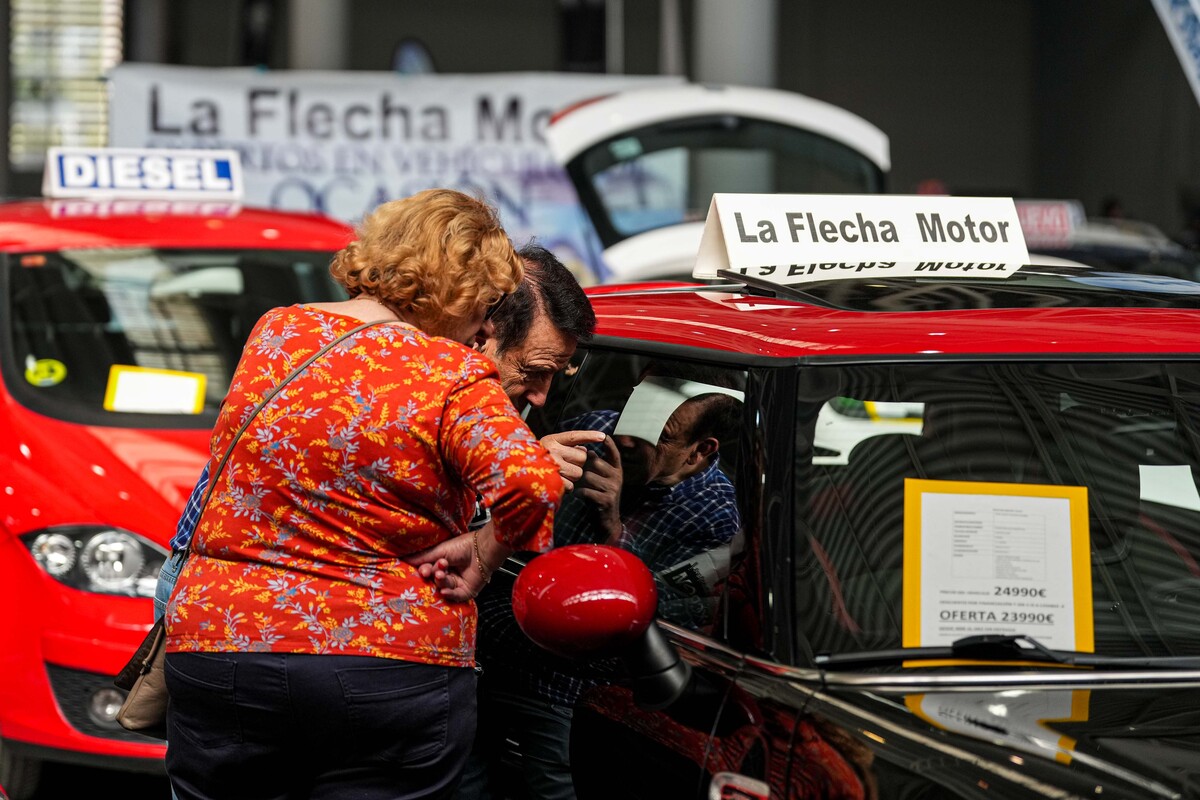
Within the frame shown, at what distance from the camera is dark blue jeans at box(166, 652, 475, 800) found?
2273mm

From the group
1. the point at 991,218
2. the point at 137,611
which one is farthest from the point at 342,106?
the point at 991,218

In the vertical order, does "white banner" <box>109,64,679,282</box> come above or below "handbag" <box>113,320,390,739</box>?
above

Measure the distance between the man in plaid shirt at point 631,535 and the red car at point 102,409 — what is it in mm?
1958

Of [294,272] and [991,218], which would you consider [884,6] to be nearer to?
[294,272]

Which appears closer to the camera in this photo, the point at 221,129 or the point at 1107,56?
the point at 221,129

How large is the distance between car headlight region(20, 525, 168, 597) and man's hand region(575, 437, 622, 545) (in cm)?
199

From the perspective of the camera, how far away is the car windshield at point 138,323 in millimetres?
5172

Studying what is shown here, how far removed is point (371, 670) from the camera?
89.7 inches

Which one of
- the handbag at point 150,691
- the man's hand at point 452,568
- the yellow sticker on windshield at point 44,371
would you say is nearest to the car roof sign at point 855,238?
the man's hand at point 452,568

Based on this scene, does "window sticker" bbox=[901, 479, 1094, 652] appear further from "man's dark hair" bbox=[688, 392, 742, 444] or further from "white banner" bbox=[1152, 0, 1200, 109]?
"white banner" bbox=[1152, 0, 1200, 109]

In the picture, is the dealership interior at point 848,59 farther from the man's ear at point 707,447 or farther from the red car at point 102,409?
the man's ear at point 707,447

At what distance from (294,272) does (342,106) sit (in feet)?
21.1

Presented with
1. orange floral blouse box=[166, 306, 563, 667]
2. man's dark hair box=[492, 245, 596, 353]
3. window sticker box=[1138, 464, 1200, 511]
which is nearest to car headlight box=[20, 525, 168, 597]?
man's dark hair box=[492, 245, 596, 353]

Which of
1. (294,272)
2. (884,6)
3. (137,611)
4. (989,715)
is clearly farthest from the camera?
(884,6)
